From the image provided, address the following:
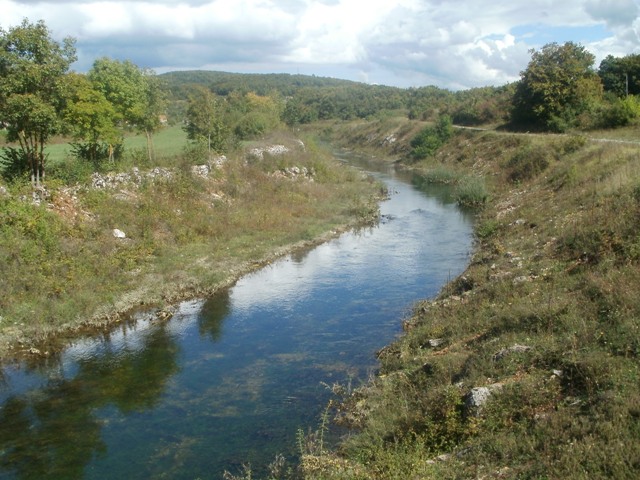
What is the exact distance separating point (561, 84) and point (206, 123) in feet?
98.5

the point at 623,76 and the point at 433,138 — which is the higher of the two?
the point at 623,76

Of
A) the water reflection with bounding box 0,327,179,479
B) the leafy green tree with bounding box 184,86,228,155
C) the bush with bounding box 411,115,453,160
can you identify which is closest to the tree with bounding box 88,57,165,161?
the leafy green tree with bounding box 184,86,228,155

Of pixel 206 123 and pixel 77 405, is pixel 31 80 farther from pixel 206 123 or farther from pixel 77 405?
pixel 206 123

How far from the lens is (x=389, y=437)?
9.63m

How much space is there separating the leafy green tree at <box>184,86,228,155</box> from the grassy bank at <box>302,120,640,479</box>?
20.6m

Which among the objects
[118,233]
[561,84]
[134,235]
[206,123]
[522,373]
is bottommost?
[522,373]

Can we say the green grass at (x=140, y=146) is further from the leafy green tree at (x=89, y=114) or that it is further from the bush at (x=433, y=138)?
the bush at (x=433, y=138)

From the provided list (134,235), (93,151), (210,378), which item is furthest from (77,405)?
(93,151)

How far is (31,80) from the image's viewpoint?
773 inches

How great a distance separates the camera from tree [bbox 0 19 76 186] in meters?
19.3

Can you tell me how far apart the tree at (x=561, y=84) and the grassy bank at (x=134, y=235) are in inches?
845

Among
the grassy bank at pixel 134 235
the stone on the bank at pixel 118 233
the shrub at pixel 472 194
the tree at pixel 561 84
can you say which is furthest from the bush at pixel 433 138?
the stone on the bank at pixel 118 233

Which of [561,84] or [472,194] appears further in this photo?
[561,84]

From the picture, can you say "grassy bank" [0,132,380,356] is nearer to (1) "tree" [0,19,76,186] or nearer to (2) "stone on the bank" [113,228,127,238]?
(2) "stone on the bank" [113,228,127,238]
